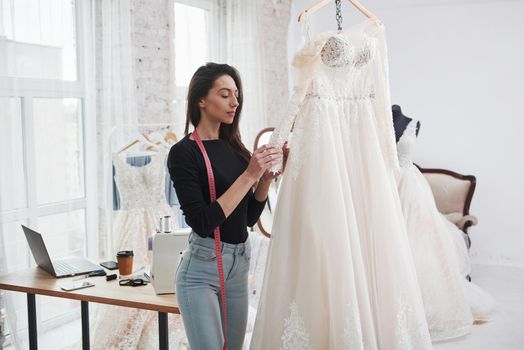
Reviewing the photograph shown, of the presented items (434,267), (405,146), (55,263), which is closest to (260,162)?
(55,263)

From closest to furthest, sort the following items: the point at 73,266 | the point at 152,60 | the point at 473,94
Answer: the point at 73,266, the point at 152,60, the point at 473,94

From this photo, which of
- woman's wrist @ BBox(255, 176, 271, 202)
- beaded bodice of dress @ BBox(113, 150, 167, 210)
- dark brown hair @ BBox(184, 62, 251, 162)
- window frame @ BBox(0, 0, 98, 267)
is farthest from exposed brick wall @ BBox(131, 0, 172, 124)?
woman's wrist @ BBox(255, 176, 271, 202)

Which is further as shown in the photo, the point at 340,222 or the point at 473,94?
the point at 473,94

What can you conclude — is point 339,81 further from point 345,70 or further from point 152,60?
point 152,60

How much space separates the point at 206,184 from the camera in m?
1.85

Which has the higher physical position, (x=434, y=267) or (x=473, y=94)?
(x=473, y=94)

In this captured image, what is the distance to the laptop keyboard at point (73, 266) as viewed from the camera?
8.38 feet

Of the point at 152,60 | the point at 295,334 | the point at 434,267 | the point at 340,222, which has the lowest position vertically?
the point at 434,267

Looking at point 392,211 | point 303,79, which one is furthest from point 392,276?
point 303,79

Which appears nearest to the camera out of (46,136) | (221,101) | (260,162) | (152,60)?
(260,162)

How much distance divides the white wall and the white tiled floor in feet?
2.17

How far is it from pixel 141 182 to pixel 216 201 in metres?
1.58

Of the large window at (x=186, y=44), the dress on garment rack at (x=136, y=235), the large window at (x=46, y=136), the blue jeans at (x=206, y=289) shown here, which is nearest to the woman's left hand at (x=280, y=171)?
the blue jeans at (x=206, y=289)

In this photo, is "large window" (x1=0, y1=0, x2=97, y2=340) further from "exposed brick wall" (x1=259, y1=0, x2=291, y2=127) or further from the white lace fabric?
"exposed brick wall" (x1=259, y1=0, x2=291, y2=127)
